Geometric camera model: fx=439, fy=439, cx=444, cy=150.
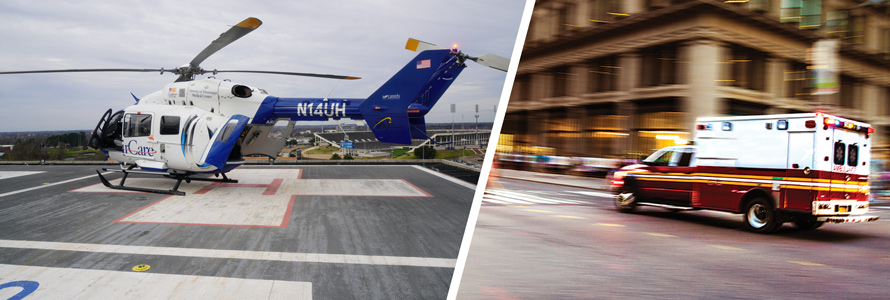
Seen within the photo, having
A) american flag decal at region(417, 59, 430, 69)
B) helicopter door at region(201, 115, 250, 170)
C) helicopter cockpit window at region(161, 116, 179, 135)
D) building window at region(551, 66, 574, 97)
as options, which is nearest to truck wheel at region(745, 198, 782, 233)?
building window at region(551, 66, 574, 97)

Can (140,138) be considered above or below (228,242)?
above

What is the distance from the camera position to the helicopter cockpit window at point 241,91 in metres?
11.4

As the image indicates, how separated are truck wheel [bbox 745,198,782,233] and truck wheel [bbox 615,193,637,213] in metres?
0.19

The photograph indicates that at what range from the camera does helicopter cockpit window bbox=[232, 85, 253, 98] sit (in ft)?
37.3

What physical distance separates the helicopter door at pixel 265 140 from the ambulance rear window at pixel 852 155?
1285cm

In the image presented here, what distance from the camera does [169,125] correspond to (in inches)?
442

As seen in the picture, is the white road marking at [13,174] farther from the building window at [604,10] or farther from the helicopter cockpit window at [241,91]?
the building window at [604,10]

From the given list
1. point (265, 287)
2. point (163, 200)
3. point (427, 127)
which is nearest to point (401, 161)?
point (427, 127)

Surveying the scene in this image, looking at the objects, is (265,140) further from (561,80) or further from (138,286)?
(561,80)

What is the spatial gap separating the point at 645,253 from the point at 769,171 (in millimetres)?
268

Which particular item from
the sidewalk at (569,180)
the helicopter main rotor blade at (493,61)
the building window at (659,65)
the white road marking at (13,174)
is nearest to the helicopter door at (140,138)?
the white road marking at (13,174)

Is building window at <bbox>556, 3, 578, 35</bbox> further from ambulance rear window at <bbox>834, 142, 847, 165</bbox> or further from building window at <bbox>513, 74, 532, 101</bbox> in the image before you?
ambulance rear window at <bbox>834, 142, 847, 165</bbox>

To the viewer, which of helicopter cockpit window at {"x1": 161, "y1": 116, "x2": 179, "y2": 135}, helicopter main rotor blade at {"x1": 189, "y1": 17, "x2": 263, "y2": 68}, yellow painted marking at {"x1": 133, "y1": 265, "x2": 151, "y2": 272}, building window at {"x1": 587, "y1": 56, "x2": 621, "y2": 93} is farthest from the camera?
helicopter cockpit window at {"x1": 161, "y1": 116, "x2": 179, "y2": 135}

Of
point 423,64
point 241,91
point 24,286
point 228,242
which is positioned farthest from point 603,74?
point 241,91
